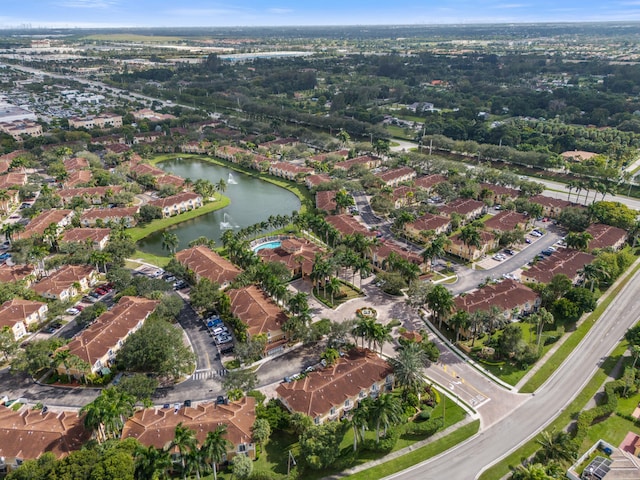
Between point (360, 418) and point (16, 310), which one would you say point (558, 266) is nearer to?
point (360, 418)

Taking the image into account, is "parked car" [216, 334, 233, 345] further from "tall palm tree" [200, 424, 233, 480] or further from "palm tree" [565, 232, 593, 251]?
"palm tree" [565, 232, 593, 251]

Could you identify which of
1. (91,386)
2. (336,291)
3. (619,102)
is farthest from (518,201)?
(619,102)

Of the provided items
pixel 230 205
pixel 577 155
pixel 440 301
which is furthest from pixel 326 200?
pixel 577 155

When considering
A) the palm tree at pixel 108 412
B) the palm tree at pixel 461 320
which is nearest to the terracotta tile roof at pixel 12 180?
the palm tree at pixel 108 412

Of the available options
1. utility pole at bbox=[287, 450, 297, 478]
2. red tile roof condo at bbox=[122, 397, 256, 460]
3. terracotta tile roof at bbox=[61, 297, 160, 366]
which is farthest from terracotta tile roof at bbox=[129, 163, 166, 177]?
utility pole at bbox=[287, 450, 297, 478]

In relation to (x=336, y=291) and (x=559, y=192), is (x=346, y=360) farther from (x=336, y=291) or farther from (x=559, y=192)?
(x=559, y=192)

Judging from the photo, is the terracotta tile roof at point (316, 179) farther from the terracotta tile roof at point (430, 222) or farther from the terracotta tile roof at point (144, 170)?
the terracotta tile roof at point (144, 170)
